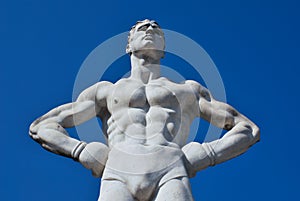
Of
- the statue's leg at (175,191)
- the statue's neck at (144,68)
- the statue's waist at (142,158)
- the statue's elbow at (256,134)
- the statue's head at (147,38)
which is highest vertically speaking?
the statue's head at (147,38)

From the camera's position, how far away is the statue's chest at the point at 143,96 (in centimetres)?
1308

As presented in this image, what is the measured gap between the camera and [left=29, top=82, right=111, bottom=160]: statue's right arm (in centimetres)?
1259

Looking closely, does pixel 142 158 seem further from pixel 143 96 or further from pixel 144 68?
pixel 144 68

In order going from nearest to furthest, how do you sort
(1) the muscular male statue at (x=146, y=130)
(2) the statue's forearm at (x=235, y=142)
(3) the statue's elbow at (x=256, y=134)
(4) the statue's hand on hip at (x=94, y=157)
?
(1) the muscular male statue at (x=146, y=130) < (4) the statue's hand on hip at (x=94, y=157) < (2) the statue's forearm at (x=235, y=142) < (3) the statue's elbow at (x=256, y=134)

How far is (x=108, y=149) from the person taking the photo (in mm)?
12586

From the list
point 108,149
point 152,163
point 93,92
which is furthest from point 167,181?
point 93,92

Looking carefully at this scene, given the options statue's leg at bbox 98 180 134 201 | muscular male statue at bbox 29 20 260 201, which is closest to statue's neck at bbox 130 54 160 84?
muscular male statue at bbox 29 20 260 201

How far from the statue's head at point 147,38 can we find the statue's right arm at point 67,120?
3.29 feet

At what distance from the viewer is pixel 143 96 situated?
13172 mm

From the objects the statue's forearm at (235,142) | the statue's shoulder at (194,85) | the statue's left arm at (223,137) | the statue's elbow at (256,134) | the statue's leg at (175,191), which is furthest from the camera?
the statue's shoulder at (194,85)

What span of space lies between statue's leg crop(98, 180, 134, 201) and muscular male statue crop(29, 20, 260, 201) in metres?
0.02

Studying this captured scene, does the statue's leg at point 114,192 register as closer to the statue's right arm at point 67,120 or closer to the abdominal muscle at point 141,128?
the abdominal muscle at point 141,128

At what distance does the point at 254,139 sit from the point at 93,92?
3.03 m

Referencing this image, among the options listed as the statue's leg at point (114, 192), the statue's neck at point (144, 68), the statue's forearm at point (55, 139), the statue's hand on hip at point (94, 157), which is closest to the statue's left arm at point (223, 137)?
the statue's neck at point (144, 68)
